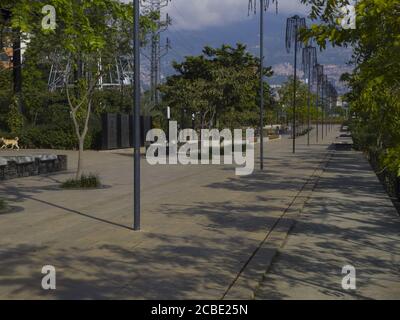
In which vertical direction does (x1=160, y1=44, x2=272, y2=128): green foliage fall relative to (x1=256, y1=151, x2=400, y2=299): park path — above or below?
above

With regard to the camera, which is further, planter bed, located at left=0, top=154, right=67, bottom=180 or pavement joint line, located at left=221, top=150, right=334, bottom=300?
planter bed, located at left=0, top=154, right=67, bottom=180

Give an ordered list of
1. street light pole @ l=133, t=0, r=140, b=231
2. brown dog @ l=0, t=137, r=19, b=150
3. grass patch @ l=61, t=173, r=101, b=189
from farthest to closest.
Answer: brown dog @ l=0, t=137, r=19, b=150
grass patch @ l=61, t=173, r=101, b=189
street light pole @ l=133, t=0, r=140, b=231

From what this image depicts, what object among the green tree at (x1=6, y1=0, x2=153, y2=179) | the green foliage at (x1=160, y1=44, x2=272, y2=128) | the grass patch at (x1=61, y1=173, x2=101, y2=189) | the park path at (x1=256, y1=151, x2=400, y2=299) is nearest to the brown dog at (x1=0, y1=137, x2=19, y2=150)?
the green foliage at (x1=160, y1=44, x2=272, y2=128)

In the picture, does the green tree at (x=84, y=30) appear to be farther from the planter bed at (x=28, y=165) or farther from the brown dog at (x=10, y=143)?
the brown dog at (x=10, y=143)

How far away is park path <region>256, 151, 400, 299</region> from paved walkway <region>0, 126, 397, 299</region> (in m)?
0.26

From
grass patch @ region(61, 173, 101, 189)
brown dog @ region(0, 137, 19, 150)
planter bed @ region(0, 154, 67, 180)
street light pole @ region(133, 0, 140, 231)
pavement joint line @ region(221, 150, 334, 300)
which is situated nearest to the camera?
pavement joint line @ region(221, 150, 334, 300)

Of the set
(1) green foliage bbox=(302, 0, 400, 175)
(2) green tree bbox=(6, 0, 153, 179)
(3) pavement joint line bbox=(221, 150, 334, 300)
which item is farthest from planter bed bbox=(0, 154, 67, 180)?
(1) green foliage bbox=(302, 0, 400, 175)

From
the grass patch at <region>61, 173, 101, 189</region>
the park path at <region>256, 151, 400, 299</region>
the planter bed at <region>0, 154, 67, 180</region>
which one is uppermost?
the planter bed at <region>0, 154, 67, 180</region>

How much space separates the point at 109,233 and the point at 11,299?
3636 mm

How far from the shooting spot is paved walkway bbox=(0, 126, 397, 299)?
21.6 ft

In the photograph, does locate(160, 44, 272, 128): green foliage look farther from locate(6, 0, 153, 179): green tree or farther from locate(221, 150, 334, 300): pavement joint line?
locate(221, 150, 334, 300): pavement joint line

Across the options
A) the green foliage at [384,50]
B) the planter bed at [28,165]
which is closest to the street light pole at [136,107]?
the green foliage at [384,50]

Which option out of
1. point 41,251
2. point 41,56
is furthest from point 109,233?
point 41,56

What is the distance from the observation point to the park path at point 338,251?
657cm
